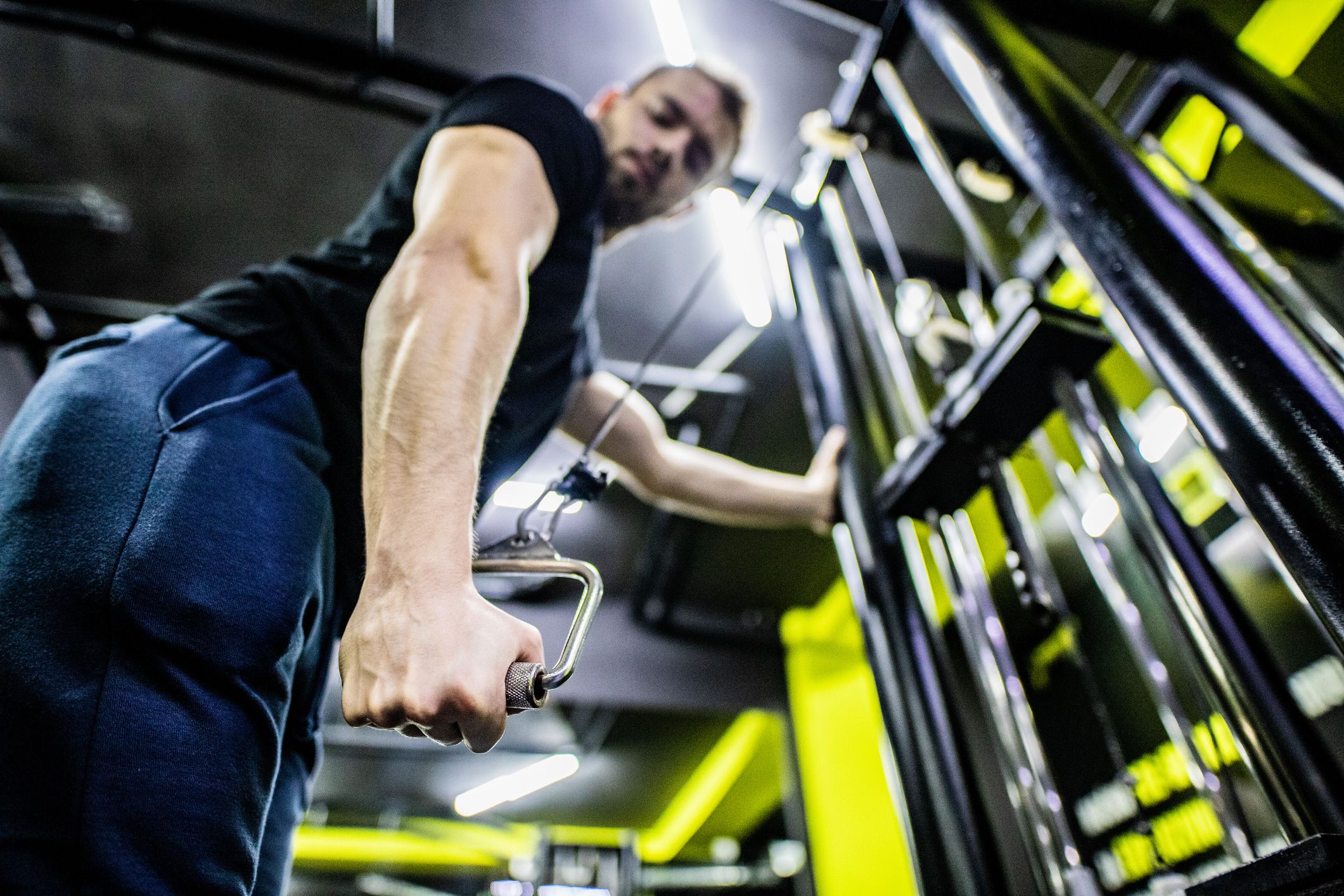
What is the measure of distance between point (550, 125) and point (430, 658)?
74 centimetres

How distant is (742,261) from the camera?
2.52 metres

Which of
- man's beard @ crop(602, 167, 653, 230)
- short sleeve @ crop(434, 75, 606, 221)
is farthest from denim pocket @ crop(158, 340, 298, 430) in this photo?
man's beard @ crop(602, 167, 653, 230)

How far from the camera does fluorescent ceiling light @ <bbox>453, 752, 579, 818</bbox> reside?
573 cm

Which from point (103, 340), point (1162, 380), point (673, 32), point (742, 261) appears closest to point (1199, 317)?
point (1162, 380)

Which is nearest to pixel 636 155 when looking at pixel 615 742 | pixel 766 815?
pixel 615 742

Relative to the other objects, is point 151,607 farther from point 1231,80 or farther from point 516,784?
point 516,784

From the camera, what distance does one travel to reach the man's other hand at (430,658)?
1.67 ft

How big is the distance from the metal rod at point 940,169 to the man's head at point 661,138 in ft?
1.00

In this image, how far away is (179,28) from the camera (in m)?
1.74

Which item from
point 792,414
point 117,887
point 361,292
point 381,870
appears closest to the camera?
point 117,887

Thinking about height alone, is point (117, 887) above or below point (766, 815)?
below

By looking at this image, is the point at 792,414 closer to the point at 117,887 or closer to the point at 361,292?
the point at 361,292

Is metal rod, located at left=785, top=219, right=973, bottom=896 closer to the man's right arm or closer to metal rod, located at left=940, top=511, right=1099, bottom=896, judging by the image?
metal rod, located at left=940, top=511, right=1099, bottom=896

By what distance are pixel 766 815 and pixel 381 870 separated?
13.6 feet
